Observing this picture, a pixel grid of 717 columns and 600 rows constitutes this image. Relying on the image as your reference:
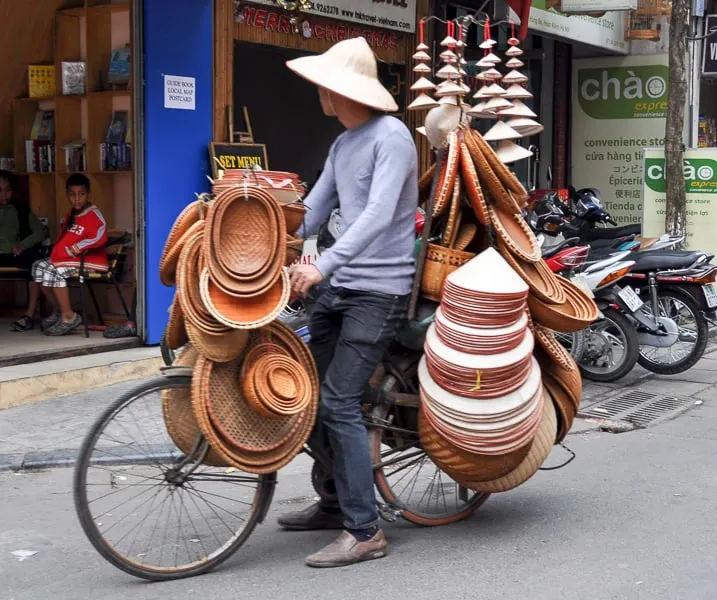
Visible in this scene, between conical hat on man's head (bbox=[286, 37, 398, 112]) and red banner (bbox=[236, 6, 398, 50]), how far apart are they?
560 centimetres

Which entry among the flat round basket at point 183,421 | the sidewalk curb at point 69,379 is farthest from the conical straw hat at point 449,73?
the sidewalk curb at point 69,379

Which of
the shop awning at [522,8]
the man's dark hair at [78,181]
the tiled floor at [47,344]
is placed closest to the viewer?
the tiled floor at [47,344]

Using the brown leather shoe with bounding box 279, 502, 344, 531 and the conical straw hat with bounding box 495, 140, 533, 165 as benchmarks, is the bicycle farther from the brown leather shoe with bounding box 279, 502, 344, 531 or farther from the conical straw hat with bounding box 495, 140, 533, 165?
the conical straw hat with bounding box 495, 140, 533, 165

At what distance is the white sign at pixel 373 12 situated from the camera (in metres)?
10.8

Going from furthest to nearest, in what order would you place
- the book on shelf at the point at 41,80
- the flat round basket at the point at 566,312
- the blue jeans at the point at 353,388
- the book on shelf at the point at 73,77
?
1. the book on shelf at the point at 41,80
2. the book on shelf at the point at 73,77
3. the flat round basket at the point at 566,312
4. the blue jeans at the point at 353,388

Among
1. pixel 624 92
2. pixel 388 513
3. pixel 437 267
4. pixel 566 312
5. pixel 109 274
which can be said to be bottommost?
pixel 388 513

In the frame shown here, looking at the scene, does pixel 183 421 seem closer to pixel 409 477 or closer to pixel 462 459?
pixel 462 459

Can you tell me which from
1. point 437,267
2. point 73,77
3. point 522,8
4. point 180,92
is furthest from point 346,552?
point 522,8

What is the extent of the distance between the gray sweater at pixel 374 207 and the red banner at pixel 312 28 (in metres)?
5.71

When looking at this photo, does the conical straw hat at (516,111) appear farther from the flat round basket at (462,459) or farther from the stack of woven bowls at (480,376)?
Result: the flat round basket at (462,459)

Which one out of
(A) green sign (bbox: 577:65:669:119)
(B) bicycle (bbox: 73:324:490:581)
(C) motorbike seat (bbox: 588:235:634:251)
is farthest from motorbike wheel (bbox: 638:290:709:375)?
(A) green sign (bbox: 577:65:669:119)

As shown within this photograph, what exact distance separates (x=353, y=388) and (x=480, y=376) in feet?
1.71

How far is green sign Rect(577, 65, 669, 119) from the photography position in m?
16.2

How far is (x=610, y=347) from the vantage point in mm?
9023
